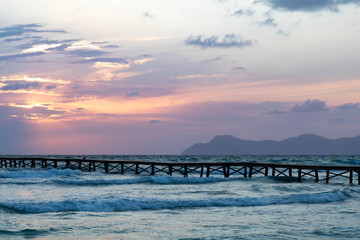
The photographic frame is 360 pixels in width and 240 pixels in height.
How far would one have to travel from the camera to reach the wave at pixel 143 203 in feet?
59.0

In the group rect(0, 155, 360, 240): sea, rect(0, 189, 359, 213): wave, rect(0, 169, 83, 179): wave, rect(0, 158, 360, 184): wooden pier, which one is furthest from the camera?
rect(0, 169, 83, 179): wave

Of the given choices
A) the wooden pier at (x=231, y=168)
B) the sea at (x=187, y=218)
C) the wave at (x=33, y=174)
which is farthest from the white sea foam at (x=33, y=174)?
the sea at (x=187, y=218)

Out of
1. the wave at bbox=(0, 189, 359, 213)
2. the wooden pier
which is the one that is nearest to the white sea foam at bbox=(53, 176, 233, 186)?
the wooden pier

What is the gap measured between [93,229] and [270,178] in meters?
28.0

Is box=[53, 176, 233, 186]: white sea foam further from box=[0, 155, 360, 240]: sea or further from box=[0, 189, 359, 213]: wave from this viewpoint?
box=[0, 189, 359, 213]: wave

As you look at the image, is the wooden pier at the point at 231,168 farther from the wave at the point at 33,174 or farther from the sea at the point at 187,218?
the sea at the point at 187,218

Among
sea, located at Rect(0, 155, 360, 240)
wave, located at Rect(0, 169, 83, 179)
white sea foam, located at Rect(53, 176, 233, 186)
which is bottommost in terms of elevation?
wave, located at Rect(0, 169, 83, 179)

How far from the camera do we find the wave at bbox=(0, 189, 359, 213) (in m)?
18.0

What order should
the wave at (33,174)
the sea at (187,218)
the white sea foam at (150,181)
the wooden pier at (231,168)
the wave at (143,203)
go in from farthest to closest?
1. the wave at (33,174)
2. the wooden pier at (231,168)
3. the white sea foam at (150,181)
4. the wave at (143,203)
5. the sea at (187,218)

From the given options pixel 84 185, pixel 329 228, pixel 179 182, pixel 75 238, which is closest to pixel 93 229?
pixel 75 238

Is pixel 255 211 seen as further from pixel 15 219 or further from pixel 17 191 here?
pixel 17 191

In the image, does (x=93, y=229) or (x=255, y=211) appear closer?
(x=93, y=229)

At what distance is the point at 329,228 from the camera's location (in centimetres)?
1407

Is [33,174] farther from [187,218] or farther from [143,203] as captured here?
[187,218]
